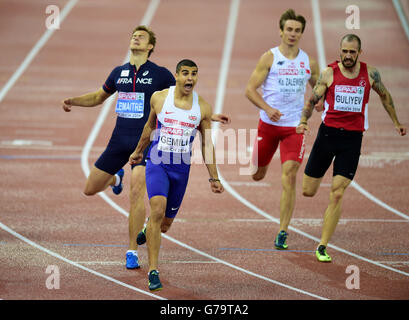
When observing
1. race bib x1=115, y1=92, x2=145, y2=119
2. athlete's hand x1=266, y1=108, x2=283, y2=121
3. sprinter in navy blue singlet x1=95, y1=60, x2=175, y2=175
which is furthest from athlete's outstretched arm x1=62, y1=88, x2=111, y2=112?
athlete's hand x1=266, y1=108, x2=283, y2=121

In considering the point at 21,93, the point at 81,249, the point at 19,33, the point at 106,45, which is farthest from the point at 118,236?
the point at 19,33

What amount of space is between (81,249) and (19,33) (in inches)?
600

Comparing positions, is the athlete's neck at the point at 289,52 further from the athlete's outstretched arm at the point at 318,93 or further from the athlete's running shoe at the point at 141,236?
the athlete's running shoe at the point at 141,236

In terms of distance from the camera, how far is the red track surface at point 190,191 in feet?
28.5

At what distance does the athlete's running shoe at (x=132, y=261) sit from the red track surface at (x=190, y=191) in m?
0.10

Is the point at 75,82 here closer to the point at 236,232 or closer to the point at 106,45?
the point at 106,45

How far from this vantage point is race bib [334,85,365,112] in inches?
375

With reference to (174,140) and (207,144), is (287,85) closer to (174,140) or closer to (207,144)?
(207,144)

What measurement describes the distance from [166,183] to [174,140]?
0.44 metres

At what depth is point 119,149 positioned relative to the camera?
375 inches

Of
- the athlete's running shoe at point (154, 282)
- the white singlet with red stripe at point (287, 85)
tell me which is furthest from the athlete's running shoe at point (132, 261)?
the white singlet with red stripe at point (287, 85)

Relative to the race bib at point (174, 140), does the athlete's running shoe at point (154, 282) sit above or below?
below
